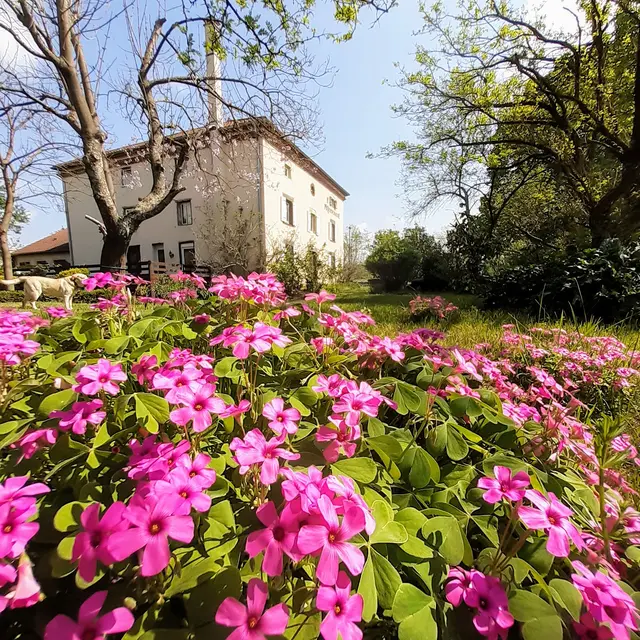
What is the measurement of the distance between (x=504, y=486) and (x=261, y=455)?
527 mm

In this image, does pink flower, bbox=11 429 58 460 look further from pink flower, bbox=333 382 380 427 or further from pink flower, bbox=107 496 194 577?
pink flower, bbox=333 382 380 427

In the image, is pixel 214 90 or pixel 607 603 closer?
pixel 607 603

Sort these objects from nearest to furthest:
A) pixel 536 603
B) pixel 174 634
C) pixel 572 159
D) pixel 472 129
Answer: pixel 174 634 < pixel 536 603 < pixel 572 159 < pixel 472 129

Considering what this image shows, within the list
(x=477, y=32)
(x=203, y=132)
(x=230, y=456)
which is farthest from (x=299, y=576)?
(x=477, y=32)

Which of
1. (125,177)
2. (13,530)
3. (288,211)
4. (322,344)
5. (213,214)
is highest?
(125,177)

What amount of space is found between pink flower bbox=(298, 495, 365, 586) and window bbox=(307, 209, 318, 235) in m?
23.0

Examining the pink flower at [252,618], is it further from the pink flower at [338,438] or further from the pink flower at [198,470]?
the pink flower at [338,438]

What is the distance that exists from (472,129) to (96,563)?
13.7 metres

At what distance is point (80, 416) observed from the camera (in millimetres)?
792

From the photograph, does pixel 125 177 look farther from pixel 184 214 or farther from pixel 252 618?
pixel 252 618

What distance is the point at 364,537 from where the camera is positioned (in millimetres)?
651

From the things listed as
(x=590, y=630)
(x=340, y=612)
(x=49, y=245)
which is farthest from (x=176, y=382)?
(x=49, y=245)

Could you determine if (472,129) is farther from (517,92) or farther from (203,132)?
(203,132)

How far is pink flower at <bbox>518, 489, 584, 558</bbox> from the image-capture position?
61 centimetres
